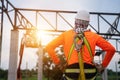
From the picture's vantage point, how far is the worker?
17.5 ft

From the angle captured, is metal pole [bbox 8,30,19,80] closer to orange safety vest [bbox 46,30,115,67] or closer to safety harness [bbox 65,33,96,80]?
orange safety vest [bbox 46,30,115,67]

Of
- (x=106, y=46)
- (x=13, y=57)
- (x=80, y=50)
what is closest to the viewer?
(x=80, y=50)

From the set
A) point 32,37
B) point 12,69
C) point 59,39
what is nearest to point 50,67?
point 32,37

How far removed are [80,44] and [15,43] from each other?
54.2ft

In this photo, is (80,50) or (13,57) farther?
(13,57)

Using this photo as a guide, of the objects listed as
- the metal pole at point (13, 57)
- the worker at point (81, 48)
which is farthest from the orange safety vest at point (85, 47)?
the metal pole at point (13, 57)

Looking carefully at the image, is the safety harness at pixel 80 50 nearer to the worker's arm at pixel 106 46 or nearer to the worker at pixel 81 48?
the worker at pixel 81 48

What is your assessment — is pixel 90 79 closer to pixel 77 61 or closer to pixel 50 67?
pixel 77 61

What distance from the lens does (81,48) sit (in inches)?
211

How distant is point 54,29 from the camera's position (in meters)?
23.8

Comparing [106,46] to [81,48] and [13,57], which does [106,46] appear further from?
[13,57]

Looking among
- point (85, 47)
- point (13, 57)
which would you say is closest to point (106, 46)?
point (85, 47)

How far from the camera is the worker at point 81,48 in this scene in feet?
17.5

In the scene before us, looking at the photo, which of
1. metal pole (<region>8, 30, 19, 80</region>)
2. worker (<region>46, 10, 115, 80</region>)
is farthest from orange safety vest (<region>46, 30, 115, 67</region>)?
metal pole (<region>8, 30, 19, 80</region>)
